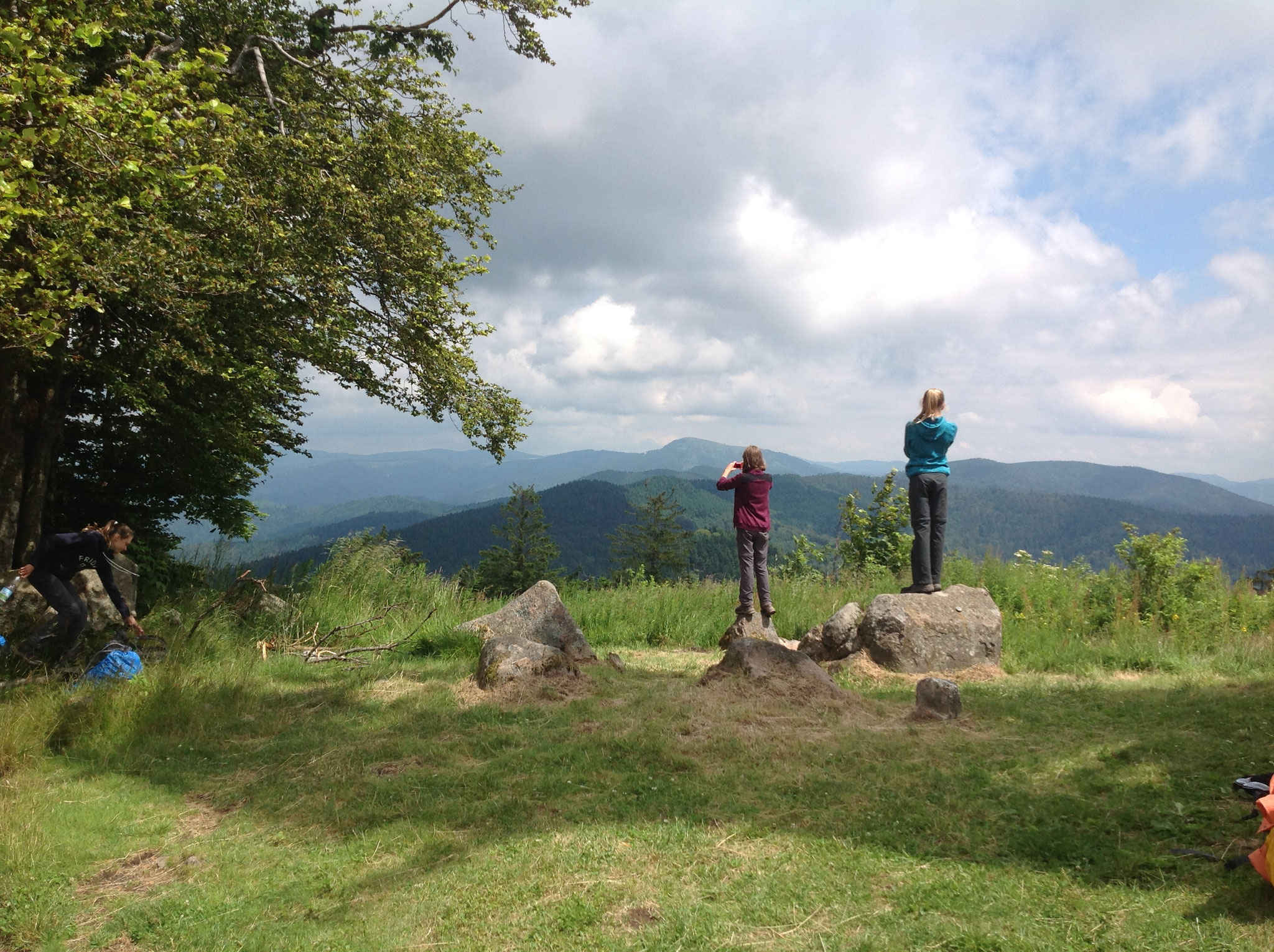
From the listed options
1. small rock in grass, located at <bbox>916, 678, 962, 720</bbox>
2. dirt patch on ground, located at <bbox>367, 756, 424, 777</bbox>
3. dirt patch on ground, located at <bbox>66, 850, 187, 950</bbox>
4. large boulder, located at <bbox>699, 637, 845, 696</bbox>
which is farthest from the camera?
large boulder, located at <bbox>699, 637, 845, 696</bbox>

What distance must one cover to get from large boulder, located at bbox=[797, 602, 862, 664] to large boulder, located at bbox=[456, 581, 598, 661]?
9.58 feet

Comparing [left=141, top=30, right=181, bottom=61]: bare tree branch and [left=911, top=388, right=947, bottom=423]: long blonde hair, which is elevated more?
[left=141, top=30, right=181, bottom=61]: bare tree branch

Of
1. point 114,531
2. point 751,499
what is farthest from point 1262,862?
point 114,531

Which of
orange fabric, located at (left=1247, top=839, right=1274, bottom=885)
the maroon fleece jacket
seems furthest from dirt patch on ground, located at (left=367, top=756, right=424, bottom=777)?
the maroon fleece jacket

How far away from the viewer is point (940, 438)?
9.14 meters

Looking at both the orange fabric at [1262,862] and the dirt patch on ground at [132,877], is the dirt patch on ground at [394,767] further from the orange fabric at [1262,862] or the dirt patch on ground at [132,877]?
the orange fabric at [1262,862]

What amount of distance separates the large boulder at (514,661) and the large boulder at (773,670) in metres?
1.73

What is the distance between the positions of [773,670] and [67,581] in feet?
25.8

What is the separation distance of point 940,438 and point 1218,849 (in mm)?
6197

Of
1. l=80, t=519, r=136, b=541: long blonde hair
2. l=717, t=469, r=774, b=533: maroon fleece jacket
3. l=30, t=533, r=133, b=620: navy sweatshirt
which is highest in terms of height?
l=717, t=469, r=774, b=533: maroon fleece jacket

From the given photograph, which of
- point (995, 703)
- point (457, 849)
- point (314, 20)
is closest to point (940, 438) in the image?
point (995, 703)

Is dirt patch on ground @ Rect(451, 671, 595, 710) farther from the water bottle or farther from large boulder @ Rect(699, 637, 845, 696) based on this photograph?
the water bottle

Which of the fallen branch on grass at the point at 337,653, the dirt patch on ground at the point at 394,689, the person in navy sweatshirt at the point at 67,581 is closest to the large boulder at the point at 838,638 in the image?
the dirt patch on ground at the point at 394,689

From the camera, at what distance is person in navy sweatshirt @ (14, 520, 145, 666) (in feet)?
25.1
